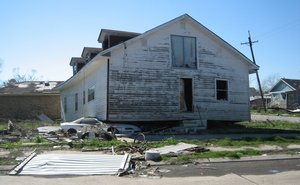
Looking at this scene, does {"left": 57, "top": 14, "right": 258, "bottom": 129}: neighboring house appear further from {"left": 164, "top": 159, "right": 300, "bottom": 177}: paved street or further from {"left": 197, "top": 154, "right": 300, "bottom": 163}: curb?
{"left": 164, "top": 159, "right": 300, "bottom": 177}: paved street

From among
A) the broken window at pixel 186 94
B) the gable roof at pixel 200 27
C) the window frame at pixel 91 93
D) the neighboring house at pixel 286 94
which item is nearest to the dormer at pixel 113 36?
the gable roof at pixel 200 27

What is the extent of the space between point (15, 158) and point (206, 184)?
19.1ft

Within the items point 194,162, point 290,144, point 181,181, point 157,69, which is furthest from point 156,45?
point 181,181

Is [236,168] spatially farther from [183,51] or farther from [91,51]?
[91,51]

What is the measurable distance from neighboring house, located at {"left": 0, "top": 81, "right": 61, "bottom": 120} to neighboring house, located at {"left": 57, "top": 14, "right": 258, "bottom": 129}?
1716 cm

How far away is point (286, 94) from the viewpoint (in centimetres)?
5728

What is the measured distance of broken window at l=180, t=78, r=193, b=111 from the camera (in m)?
24.6

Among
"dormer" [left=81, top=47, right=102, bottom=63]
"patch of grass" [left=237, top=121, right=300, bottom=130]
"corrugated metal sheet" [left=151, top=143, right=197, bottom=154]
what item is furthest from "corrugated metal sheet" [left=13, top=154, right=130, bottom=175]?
"dormer" [left=81, top=47, right=102, bottom=63]

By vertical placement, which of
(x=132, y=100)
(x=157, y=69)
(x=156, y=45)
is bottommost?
(x=132, y=100)

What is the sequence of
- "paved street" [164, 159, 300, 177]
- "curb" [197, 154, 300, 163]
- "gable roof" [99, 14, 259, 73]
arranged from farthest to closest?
"gable roof" [99, 14, 259, 73] → "curb" [197, 154, 300, 163] → "paved street" [164, 159, 300, 177]

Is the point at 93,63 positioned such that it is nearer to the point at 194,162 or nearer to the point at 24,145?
the point at 24,145

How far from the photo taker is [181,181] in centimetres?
831

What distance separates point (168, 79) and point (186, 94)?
192 cm

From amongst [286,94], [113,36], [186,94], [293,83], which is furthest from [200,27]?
[286,94]
